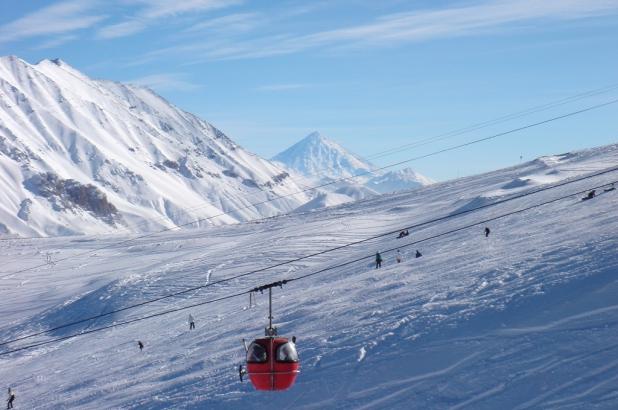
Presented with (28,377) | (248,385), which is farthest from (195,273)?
(248,385)

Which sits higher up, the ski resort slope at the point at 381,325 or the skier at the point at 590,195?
the skier at the point at 590,195

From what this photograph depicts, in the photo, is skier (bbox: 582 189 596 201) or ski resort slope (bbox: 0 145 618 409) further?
skier (bbox: 582 189 596 201)

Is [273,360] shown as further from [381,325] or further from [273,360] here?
[381,325]

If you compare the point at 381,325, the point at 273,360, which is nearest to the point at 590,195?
the point at 381,325

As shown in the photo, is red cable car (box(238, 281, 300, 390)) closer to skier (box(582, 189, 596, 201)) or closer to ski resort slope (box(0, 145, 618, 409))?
ski resort slope (box(0, 145, 618, 409))

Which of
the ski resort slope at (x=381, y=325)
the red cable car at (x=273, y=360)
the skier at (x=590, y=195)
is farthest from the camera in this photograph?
the skier at (x=590, y=195)

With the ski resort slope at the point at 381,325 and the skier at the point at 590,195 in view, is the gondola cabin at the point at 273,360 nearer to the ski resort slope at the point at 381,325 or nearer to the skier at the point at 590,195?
the ski resort slope at the point at 381,325

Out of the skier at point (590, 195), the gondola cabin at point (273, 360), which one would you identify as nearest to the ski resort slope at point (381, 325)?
the skier at point (590, 195)

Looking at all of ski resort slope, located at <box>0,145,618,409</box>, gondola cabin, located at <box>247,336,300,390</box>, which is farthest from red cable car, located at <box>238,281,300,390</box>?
ski resort slope, located at <box>0,145,618,409</box>
